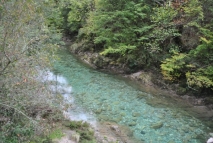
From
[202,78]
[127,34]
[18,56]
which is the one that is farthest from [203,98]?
[18,56]

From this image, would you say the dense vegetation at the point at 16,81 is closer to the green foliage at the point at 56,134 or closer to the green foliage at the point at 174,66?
the green foliage at the point at 56,134

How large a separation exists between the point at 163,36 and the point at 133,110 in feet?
20.1

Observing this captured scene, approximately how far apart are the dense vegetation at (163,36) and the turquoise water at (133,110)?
7.14 feet

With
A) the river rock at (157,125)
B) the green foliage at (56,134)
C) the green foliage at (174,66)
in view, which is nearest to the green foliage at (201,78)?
the green foliage at (174,66)

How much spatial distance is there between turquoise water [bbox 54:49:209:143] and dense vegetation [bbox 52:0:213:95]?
2.18 metres

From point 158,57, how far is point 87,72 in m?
5.43

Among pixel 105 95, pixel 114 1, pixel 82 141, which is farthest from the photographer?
pixel 114 1

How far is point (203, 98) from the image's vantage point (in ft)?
39.0

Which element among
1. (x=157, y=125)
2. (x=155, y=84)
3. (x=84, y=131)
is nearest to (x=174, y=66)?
(x=155, y=84)

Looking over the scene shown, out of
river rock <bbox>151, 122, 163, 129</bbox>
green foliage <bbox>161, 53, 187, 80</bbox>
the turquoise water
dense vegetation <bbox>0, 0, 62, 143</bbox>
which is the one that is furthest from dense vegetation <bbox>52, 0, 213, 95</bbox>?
dense vegetation <bbox>0, 0, 62, 143</bbox>

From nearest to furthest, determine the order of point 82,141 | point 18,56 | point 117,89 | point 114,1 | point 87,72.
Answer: point 18,56, point 82,141, point 117,89, point 87,72, point 114,1

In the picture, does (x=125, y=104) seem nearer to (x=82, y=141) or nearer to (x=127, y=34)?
(x=82, y=141)

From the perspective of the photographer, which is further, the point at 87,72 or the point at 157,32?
the point at 87,72

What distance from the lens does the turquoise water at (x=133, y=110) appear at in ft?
29.1
